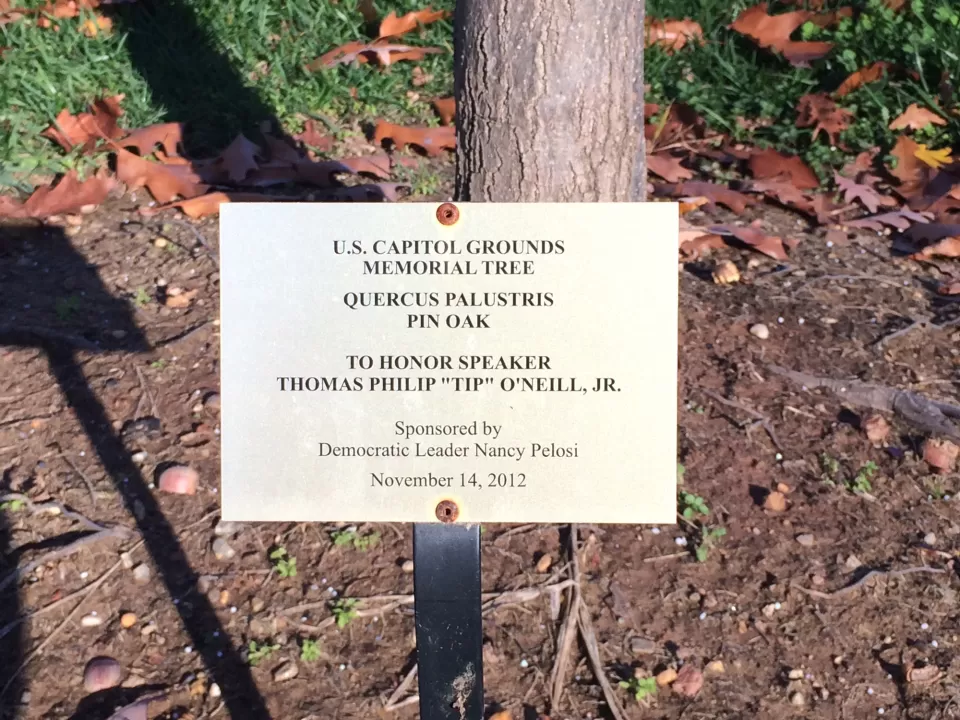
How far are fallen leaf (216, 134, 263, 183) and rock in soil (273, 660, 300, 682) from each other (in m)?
1.89

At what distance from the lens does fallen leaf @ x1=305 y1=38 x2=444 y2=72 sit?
4.12 meters

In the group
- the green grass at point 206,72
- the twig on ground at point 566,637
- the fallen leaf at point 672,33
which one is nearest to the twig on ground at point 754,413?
the twig on ground at point 566,637

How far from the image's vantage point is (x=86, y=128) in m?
3.68

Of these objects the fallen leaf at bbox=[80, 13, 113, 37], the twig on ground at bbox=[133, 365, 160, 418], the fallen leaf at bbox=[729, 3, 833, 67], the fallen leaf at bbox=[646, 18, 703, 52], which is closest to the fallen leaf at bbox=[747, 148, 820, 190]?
the fallen leaf at bbox=[729, 3, 833, 67]

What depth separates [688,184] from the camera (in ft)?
11.7

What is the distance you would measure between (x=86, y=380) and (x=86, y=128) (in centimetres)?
137

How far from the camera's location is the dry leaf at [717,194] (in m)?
3.49

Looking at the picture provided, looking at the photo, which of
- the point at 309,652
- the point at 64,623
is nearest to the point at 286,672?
the point at 309,652

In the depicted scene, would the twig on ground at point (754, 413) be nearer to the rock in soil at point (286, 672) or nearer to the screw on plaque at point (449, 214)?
the rock in soil at point (286, 672)

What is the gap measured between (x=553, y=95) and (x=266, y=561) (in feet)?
4.06

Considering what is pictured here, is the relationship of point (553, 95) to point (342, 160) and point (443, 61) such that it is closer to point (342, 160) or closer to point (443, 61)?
point (342, 160)

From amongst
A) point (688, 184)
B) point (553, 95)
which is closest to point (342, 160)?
point (688, 184)

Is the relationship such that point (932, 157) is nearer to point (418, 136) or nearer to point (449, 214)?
point (418, 136)

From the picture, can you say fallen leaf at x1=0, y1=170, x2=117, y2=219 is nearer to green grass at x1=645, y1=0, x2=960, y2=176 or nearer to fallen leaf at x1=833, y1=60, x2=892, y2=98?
green grass at x1=645, y1=0, x2=960, y2=176
